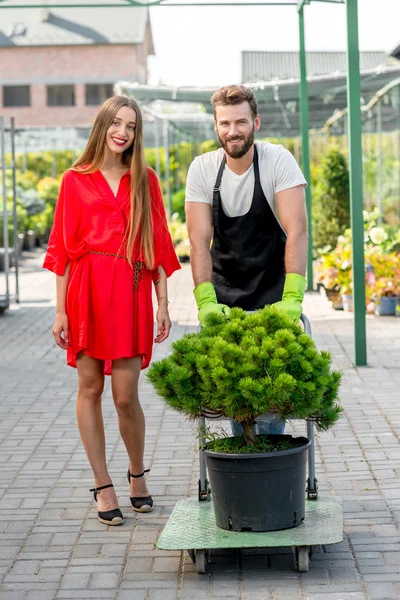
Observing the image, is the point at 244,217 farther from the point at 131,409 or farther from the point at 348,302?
the point at 348,302

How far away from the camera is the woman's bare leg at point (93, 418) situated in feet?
15.4

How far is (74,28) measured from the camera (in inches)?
2790

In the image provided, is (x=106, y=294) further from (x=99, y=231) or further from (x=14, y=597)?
(x=14, y=597)

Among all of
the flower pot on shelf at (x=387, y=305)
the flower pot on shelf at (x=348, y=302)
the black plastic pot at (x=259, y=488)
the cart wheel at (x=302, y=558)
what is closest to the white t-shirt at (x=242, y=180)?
the black plastic pot at (x=259, y=488)

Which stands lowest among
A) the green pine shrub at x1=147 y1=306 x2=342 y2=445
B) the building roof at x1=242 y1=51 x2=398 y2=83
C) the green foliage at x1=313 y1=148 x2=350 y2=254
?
the green pine shrub at x1=147 y1=306 x2=342 y2=445

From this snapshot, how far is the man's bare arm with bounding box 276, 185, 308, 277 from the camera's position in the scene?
4312 millimetres

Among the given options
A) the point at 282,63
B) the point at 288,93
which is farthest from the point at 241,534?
the point at 282,63

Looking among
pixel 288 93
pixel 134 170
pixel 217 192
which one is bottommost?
pixel 217 192

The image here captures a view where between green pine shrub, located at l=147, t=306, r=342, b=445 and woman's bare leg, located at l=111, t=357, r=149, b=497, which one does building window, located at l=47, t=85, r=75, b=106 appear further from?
green pine shrub, located at l=147, t=306, r=342, b=445

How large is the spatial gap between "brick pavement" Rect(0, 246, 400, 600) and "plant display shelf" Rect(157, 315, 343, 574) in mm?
82

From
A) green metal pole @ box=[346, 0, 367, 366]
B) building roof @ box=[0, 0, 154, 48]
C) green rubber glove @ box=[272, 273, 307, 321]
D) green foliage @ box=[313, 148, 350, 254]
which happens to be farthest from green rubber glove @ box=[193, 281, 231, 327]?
building roof @ box=[0, 0, 154, 48]

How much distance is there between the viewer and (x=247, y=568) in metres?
4.10

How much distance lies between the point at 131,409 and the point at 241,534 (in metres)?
0.95

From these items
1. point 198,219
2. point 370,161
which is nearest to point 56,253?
point 198,219
